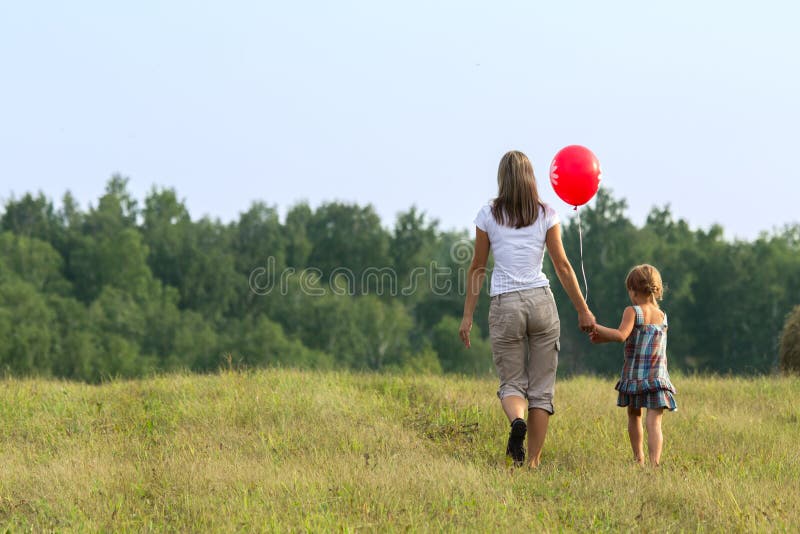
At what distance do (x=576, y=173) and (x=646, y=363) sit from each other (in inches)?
88.6

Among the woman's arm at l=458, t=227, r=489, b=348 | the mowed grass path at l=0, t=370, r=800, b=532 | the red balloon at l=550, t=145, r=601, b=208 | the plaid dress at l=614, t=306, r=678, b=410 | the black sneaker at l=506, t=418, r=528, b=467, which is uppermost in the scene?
the red balloon at l=550, t=145, r=601, b=208

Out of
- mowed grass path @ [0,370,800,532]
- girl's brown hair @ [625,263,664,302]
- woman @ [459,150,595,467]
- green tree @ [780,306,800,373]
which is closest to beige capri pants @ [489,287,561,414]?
woman @ [459,150,595,467]

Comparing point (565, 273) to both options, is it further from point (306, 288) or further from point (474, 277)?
point (306, 288)

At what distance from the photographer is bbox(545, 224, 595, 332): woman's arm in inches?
258

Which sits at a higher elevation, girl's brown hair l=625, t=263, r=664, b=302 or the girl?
girl's brown hair l=625, t=263, r=664, b=302

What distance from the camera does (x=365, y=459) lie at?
265 inches

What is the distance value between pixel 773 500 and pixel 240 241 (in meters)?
66.7

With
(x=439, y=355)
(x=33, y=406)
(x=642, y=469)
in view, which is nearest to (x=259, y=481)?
(x=642, y=469)

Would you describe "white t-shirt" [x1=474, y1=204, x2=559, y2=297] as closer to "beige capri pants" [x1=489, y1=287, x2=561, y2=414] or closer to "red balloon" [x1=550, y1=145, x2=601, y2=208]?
"beige capri pants" [x1=489, y1=287, x2=561, y2=414]

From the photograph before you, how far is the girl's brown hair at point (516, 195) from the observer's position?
654 centimetres

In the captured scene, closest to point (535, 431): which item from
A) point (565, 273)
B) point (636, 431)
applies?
point (636, 431)

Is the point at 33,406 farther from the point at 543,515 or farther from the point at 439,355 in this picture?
the point at 439,355

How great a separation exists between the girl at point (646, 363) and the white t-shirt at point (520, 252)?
0.72 meters

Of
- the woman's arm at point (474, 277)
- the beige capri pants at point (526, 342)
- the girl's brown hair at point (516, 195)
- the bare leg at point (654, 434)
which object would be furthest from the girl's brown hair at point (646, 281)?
the woman's arm at point (474, 277)
